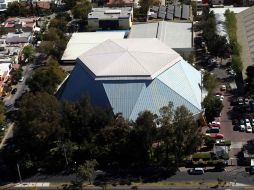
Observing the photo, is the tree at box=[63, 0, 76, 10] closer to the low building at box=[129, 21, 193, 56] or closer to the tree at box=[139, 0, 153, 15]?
the tree at box=[139, 0, 153, 15]

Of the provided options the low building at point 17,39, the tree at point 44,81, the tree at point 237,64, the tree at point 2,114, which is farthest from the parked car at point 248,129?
the low building at point 17,39

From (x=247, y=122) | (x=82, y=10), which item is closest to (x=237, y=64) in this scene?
(x=247, y=122)

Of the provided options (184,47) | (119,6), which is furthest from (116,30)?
(184,47)

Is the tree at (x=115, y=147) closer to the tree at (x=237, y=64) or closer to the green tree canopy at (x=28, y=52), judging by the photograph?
the tree at (x=237, y=64)

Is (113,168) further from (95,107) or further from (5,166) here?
(5,166)

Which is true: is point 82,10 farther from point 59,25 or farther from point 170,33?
point 170,33

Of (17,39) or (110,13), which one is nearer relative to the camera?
(17,39)

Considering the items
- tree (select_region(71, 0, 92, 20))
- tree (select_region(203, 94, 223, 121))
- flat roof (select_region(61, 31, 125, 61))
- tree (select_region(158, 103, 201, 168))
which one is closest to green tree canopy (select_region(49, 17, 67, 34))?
flat roof (select_region(61, 31, 125, 61))
